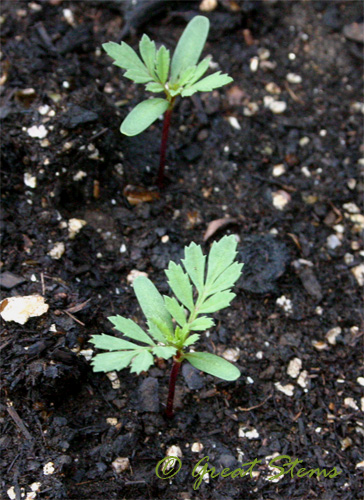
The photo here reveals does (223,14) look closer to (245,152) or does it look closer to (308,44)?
(308,44)

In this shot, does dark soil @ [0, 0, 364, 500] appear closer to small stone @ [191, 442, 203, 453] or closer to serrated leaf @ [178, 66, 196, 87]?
small stone @ [191, 442, 203, 453]

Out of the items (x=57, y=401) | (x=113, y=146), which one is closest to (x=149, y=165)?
(x=113, y=146)

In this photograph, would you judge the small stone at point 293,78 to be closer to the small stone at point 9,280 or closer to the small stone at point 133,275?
the small stone at point 133,275

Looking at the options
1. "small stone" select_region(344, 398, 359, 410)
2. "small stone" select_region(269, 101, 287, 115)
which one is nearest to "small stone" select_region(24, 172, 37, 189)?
"small stone" select_region(269, 101, 287, 115)

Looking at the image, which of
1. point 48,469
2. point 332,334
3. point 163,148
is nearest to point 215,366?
point 48,469

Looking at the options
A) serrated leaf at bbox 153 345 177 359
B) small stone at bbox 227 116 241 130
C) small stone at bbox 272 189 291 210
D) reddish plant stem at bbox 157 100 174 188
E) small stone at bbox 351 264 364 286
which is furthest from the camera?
small stone at bbox 227 116 241 130

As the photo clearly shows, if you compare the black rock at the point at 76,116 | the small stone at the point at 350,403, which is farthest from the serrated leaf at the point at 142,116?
the small stone at the point at 350,403
